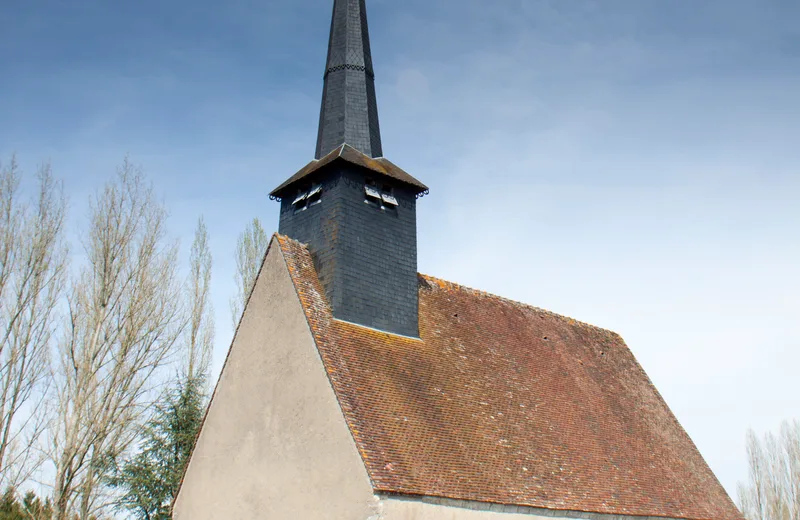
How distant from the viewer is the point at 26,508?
55.5 ft

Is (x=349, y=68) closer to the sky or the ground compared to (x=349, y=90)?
closer to the sky

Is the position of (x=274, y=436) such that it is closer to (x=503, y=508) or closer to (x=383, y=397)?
(x=383, y=397)

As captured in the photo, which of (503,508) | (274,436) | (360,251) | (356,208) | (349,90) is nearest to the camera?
(503,508)

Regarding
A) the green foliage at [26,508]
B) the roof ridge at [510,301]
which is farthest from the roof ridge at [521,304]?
the green foliage at [26,508]

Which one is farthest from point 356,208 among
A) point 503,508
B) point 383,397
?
point 503,508

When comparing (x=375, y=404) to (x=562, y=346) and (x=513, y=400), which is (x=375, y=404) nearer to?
(x=513, y=400)

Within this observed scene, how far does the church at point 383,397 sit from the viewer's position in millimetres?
11438

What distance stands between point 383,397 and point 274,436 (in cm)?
223

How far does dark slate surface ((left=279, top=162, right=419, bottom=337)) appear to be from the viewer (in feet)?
45.3

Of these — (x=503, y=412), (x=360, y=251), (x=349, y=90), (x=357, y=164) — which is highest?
(x=349, y=90)

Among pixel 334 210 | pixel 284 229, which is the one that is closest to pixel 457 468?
pixel 334 210

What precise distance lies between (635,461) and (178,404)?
12.2m

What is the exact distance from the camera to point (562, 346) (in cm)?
1877

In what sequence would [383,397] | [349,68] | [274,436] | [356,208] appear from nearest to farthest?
[383,397] → [274,436] → [356,208] → [349,68]
